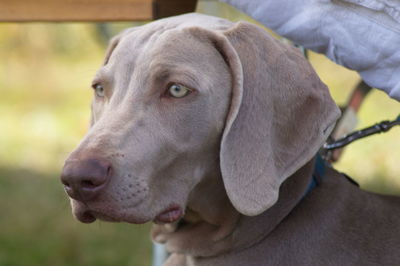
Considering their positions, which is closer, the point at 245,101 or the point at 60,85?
the point at 245,101

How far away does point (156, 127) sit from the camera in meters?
2.38

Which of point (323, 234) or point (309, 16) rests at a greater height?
point (309, 16)

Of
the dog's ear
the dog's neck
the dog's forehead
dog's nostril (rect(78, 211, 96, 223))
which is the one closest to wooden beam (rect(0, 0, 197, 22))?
the dog's forehead

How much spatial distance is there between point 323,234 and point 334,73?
428cm

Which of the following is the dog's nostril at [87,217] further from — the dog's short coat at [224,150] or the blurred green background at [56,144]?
the blurred green background at [56,144]

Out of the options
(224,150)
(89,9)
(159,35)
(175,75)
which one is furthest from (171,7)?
(224,150)

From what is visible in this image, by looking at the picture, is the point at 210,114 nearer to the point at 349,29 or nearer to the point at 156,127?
the point at 156,127

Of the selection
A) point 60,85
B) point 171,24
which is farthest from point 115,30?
point 171,24

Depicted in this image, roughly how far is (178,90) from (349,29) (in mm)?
569

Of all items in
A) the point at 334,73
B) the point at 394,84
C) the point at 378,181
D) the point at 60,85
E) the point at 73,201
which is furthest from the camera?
the point at 60,85

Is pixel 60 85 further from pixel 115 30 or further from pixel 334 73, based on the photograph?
pixel 334 73

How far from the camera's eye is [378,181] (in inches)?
218

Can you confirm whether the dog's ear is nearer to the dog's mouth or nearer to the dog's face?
the dog's face

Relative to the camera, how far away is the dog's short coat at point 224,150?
2340mm
